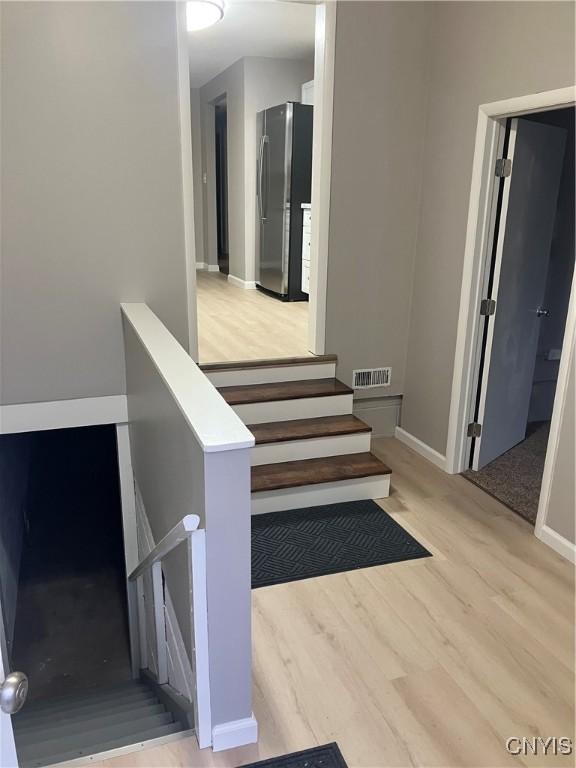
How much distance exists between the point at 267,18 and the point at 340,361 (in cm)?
299

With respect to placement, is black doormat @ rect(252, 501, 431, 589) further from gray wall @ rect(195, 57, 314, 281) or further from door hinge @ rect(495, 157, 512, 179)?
gray wall @ rect(195, 57, 314, 281)

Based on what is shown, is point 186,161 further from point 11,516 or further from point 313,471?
point 11,516

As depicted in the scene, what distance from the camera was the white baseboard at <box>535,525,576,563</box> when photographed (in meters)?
2.82

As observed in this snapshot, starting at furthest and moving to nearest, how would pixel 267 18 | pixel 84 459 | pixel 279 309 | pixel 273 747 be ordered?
pixel 84 459
pixel 279 309
pixel 267 18
pixel 273 747

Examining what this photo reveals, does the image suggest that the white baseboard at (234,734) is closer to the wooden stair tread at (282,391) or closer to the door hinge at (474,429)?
the wooden stair tread at (282,391)

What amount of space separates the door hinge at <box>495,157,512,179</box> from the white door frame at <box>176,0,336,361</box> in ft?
3.33

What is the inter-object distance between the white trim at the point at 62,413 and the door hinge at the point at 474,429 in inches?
86.5

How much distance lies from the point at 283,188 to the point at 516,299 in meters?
2.95

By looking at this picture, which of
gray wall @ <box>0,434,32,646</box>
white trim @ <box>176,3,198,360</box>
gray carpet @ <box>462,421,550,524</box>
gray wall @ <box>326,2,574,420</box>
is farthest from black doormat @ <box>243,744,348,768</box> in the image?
gray wall @ <box>0,434,32,646</box>

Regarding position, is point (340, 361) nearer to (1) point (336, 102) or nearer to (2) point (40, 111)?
(1) point (336, 102)

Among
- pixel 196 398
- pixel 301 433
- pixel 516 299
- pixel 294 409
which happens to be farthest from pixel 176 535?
pixel 516 299

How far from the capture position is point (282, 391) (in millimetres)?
3689

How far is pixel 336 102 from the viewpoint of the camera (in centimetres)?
360

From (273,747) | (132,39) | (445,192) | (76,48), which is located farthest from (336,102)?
(273,747)
